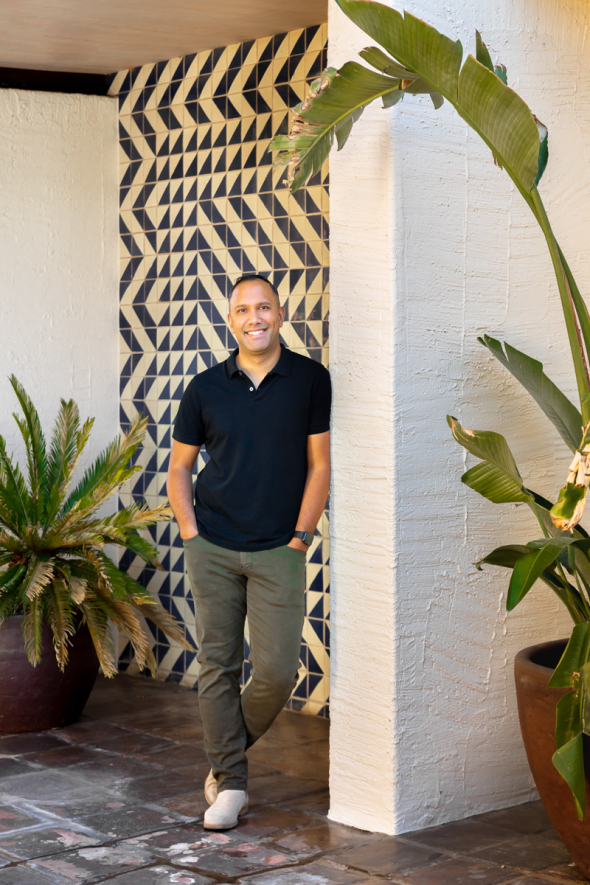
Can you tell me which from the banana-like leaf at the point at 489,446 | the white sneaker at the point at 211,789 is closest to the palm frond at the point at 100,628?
the white sneaker at the point at 211,789

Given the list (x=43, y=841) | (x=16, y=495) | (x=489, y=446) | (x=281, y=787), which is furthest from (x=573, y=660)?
(x=16, y=495)

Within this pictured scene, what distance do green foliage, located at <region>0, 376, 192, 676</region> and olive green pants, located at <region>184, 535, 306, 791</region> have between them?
3.28 ft

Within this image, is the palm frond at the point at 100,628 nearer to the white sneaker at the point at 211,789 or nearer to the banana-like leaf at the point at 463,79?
the white sneaker at the point at 211,789

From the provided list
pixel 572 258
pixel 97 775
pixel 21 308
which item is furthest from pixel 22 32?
pixel 97 775

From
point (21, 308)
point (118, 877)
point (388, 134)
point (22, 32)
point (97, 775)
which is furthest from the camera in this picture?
point (21, 308)

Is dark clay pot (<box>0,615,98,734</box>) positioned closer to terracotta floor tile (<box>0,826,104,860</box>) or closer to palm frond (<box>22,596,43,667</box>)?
palm frond (<box>22,596,43,667</box>)

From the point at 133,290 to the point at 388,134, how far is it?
2522 millimetres

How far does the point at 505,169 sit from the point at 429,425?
864 millimetres

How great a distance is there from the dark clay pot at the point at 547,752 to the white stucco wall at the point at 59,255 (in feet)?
9.95

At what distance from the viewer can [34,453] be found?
15.3 ft

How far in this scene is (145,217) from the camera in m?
5.43

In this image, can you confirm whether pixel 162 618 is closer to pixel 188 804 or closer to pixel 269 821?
pixel 188 804

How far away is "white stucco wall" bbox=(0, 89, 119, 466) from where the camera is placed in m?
5.21

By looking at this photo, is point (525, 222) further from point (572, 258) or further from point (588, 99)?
point (588, 99)
